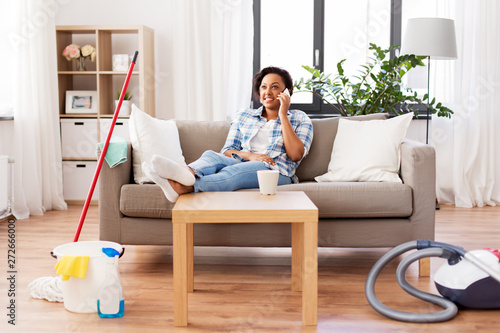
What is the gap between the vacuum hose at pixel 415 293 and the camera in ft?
6.75

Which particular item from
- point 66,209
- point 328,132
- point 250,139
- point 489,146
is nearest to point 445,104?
point 489,146

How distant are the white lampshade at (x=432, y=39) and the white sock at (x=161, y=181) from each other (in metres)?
2.48

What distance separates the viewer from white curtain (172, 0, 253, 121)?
14.8 ft

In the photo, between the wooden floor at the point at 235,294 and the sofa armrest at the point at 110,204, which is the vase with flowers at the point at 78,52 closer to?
the wooden floor at the point at 235,294

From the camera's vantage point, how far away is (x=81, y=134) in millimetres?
4473

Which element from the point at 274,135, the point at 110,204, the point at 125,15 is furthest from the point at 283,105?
the point at 125,15

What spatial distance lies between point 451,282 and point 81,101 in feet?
10.7

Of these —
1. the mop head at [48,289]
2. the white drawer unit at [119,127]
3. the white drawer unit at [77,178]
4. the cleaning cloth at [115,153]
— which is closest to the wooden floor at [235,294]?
the mop head at [48,289]

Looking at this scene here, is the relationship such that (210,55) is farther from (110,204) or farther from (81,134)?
(110,204)

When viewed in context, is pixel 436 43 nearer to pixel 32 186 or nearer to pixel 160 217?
pixel 160 217

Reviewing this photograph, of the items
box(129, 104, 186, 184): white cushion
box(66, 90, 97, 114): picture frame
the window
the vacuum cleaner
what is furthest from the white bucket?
the window

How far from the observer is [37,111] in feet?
13.6

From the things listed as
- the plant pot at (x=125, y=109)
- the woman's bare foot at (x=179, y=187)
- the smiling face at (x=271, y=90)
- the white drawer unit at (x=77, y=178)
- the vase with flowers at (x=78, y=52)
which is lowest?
the white drawer unit at (x=77, y=178)

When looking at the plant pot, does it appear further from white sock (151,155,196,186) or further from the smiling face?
white sock (151,155,196,186)
